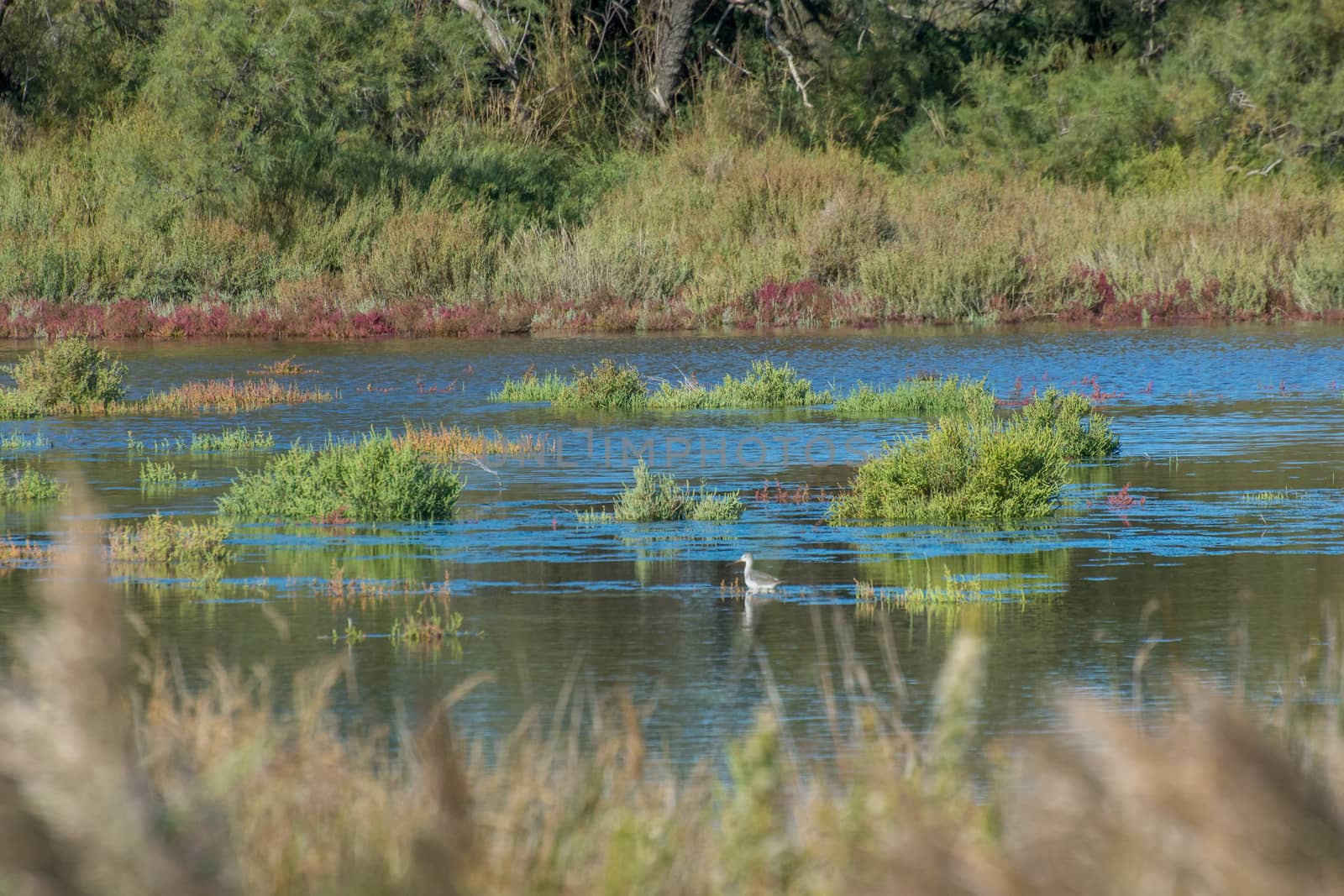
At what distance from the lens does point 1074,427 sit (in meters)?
17.4

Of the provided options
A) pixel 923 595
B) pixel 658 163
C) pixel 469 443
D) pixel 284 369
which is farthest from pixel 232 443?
pixel 658 163

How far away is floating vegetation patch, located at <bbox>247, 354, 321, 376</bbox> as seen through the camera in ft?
88.5

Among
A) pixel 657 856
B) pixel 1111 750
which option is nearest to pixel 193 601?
pixel 657 856

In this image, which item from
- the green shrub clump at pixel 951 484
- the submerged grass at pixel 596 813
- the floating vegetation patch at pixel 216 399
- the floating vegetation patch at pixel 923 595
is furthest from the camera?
the floating vegetation patch at pixel 216 399

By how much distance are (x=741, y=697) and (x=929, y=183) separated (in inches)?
1329

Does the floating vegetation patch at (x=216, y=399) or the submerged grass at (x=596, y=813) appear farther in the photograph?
the floating vegetation patch at (x=216, y=399)

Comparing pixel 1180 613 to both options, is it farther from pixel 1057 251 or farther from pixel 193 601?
pixel 1057 251

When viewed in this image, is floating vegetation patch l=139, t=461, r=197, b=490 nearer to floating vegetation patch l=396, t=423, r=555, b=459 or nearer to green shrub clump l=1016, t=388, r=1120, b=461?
floating vegetation patch l=396, t=423, r=555, b=459

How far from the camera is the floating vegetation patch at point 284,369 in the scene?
88.5 feet

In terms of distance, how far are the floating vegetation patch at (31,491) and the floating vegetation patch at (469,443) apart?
129 inches

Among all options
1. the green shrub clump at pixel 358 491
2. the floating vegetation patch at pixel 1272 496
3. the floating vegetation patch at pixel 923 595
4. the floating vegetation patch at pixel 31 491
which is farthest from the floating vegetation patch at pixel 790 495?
the floating vegetation patch at pixel 31 491

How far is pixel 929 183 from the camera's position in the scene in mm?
41188

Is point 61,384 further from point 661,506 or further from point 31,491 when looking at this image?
point 661,506

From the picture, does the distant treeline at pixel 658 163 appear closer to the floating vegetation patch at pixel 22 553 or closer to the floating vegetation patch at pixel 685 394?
the floating vegetation patch at pixel 685 394
